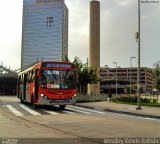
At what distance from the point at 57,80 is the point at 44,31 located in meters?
74.9

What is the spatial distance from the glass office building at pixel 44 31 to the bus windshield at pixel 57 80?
66.8m

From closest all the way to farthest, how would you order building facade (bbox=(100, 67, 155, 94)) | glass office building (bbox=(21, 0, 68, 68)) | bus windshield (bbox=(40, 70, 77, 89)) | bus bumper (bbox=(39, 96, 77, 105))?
bus bumper (bbox=(39, 96, 77, 105))
bus windshield (bbox=(40, 70, 77, 89))
glass office building (bbox=(21, 0, 68, 68))
building facade (bbox=(100, 67, 155, 94))

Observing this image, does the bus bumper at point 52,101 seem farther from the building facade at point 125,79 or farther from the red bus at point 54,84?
the building facade at point 125,79

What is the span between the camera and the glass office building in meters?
97.9

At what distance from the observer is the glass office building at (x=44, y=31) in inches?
3853

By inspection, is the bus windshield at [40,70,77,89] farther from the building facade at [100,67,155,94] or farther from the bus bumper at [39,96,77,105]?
the building facade at [100,67,155,94]

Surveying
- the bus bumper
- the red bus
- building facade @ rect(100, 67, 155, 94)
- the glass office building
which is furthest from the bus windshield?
building facade @ rect(100, 67, 155, 94)

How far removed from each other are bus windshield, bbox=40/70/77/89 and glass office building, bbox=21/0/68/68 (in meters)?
66.8

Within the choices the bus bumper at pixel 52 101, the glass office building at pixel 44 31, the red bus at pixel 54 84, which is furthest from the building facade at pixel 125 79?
the bus bumper at pixel 52 101

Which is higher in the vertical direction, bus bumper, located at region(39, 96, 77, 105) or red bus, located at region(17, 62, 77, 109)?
red bus, located at region(17, 62, 77, 109)

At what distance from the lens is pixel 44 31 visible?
3984 inches

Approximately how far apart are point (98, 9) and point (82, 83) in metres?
63.9

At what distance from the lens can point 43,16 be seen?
101688 mm

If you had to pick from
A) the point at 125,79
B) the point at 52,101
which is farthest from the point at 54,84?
the point at 125,79
